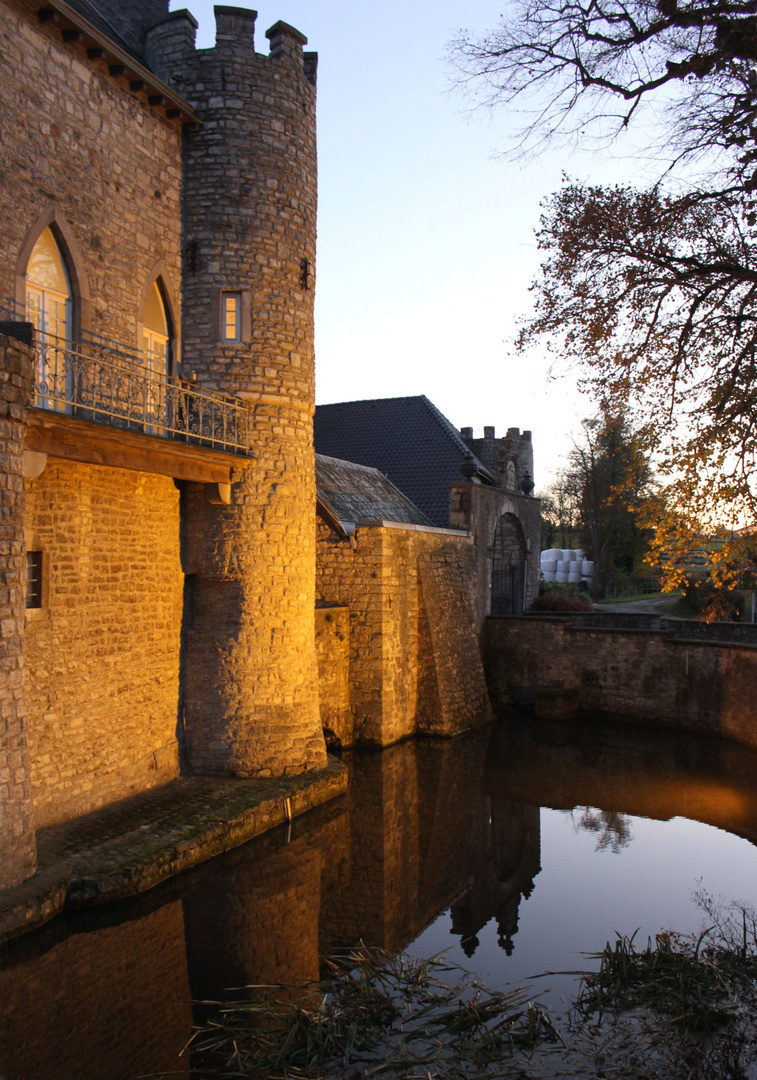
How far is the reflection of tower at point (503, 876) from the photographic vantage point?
7.67 metres

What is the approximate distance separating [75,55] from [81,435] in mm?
4027

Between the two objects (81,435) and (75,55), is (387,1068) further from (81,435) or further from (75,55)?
(75,55)

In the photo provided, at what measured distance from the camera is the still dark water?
18.7ft

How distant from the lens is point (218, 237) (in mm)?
10023

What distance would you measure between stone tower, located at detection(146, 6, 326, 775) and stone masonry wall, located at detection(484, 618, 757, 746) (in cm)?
894

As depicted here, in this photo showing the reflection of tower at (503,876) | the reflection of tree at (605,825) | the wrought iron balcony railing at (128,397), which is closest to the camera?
the reflection of tower at (503,876)

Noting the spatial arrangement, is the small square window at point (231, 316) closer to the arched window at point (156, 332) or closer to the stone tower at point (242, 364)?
the stone tower at point (242, 364)

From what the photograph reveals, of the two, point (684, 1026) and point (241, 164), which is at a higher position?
point (241, 164)

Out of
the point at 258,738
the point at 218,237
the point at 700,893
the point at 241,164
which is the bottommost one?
the point at 700,893

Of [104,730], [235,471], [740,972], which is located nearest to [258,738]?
[104,730]

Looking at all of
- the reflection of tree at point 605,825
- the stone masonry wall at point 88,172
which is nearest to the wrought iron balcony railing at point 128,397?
the stone masonry wall at point 88,172

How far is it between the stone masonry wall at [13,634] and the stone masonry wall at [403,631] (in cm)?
782

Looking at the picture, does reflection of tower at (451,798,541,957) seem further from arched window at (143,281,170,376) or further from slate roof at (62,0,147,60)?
slate roof at (62,0,147,60)

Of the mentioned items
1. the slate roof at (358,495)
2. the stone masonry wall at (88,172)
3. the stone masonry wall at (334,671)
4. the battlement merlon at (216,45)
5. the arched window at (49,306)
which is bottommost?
the stone masonry wall at (334,671)
